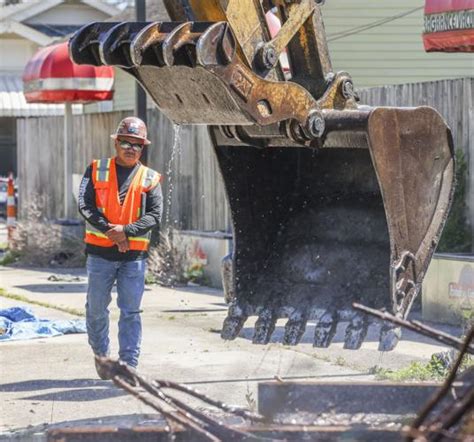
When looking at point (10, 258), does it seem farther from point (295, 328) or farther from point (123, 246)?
point (295, 328)

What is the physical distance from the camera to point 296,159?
723 cm

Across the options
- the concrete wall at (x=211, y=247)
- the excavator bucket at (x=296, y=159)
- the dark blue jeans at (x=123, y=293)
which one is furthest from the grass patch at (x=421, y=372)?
the concrete wall at (x=211, y=247)

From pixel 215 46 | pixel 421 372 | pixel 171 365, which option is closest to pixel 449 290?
pixel 171 365

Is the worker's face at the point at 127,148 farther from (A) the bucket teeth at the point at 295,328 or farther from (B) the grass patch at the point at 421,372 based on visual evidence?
(A) the bucket teeth at the point at 295,328

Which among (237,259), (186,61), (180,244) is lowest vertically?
(180,244)

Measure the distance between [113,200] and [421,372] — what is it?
229 centimetres

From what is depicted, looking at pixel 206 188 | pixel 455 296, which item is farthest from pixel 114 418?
pixel 206 188

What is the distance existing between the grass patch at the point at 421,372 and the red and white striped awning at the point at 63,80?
477 inches

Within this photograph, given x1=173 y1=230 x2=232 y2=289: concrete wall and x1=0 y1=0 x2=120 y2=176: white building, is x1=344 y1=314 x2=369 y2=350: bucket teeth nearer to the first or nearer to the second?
x1=173 y1=230 x2=232 y2=289: concrete wall

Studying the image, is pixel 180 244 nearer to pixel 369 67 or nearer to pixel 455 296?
pixel 455 296

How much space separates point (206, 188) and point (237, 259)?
30.7 feet

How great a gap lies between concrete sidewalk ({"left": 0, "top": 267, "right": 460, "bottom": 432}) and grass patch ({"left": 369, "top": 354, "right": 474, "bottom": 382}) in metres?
0.14

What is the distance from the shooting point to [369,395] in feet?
16.1

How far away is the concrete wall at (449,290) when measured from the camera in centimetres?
1118
